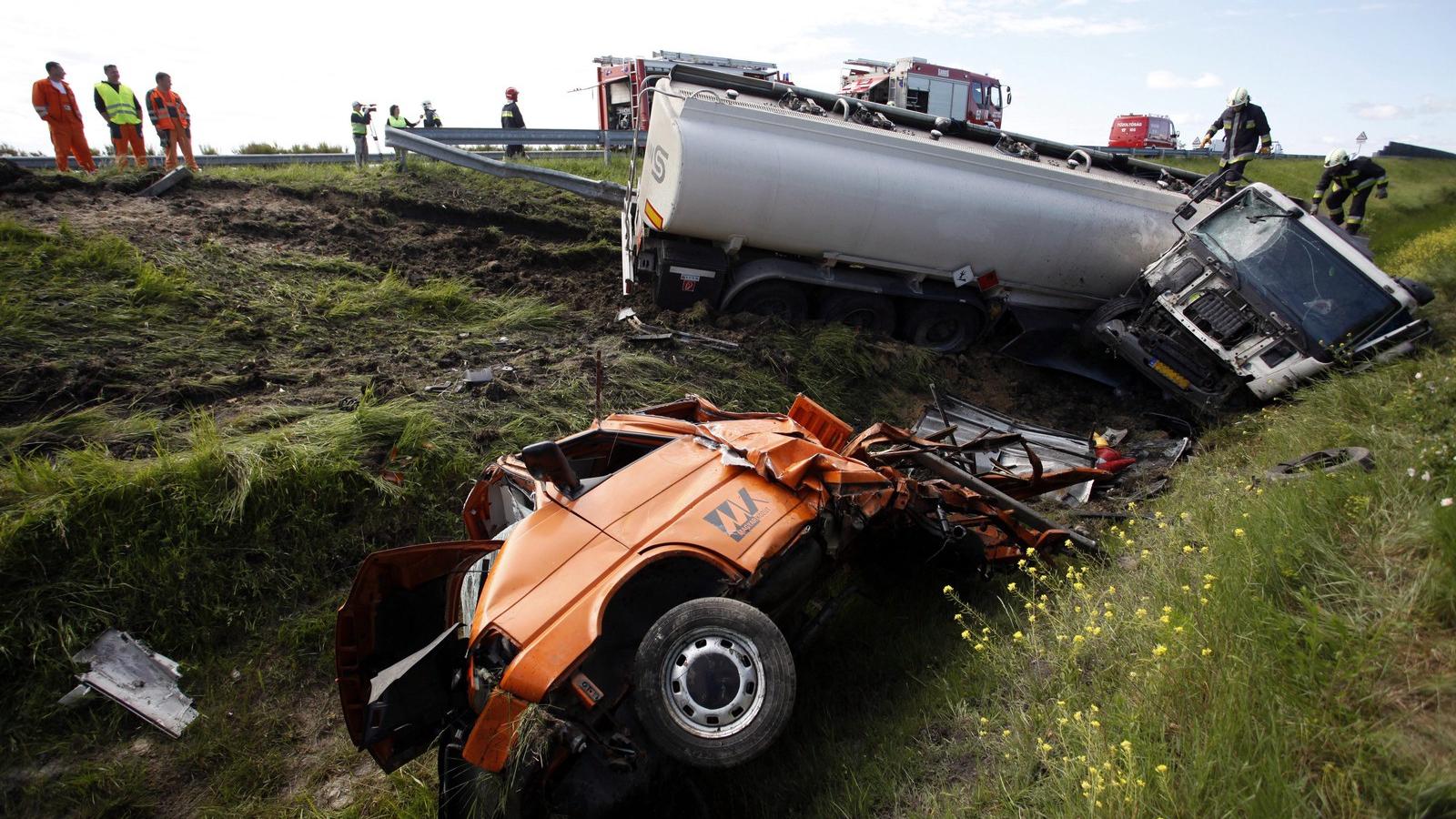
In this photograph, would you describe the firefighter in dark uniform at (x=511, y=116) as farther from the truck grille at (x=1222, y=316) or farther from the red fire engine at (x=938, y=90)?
the truck grille at (x=1222, y=316)

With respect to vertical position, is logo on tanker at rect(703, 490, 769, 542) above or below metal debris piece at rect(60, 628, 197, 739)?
above

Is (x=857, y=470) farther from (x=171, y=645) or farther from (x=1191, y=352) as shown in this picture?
(x=1191, y=352)

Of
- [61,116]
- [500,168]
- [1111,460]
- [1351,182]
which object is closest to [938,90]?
[1351,182]

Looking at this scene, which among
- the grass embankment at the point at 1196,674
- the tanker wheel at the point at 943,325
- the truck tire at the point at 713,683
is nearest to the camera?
the grass embankment at the point at 1196,674

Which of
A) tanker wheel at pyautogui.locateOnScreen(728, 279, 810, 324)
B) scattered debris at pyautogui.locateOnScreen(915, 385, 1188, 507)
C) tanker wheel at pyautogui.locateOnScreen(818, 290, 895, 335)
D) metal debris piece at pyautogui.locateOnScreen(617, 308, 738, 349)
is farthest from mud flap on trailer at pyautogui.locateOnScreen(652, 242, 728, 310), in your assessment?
scattered debris at pyautogui.locateOnScreen(915, 385, 1188, 507)

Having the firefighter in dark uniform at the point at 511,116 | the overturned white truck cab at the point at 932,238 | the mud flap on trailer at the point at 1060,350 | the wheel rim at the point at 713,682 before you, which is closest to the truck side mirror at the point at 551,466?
the wheel rim at the point at 713,682

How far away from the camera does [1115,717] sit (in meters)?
2.39

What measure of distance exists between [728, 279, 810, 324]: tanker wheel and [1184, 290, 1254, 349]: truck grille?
350cm

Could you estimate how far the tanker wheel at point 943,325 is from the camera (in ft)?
25.5

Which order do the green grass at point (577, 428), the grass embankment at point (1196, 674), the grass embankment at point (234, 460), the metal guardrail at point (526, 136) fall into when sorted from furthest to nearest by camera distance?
the metal guardrail at point (526, 136)
the grass embankment at point (234, 460)
the green grass at point (577, 428)
the grass embankment at point (1196, 674)

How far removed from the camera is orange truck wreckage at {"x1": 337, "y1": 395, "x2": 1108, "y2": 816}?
8.64 feet

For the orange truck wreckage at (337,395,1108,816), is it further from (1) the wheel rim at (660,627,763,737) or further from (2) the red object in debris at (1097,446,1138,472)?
(2) the red object in debris at (1097,446,1138,472)

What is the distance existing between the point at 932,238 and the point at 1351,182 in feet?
19.6

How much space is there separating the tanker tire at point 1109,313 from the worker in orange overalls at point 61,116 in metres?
11.2
